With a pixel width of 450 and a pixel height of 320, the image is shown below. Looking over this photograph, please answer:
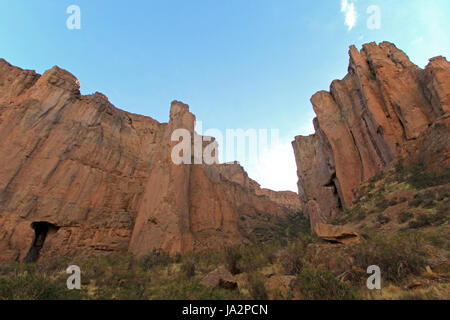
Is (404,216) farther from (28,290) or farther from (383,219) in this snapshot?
(28,290)

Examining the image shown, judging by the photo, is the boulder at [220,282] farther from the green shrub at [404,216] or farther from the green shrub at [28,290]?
the green shrub at [404,216]

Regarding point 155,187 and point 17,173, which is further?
point 155,187

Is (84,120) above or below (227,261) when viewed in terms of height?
above

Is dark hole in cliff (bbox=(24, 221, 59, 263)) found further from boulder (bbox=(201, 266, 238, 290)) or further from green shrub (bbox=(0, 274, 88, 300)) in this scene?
boulder (bbox=(201, 266, 238, 290))

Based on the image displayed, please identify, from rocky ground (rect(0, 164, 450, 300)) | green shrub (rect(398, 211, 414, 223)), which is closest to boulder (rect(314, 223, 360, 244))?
rocky ground (rect(0, 164, 450, 300))

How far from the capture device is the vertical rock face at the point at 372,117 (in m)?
17.6

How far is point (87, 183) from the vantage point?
61.2ft

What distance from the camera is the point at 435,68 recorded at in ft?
58.7

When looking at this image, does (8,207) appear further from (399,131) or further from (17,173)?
(399,131)

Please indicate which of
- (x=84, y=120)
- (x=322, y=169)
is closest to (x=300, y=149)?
(x=322, y=169)

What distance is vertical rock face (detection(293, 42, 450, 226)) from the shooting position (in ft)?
57.7

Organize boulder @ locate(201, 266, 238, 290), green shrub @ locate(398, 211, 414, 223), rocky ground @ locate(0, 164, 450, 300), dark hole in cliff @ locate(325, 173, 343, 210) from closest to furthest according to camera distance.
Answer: rocky ground @ locate(0, 164, 450, 300) → boulder @ locate(201, 266, 238, 290) → green shrub @ locate(398, 211, 414, 223) → dark hole in cliff @ locate(325, 173, 343, 210)

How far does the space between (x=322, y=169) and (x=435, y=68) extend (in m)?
15.5

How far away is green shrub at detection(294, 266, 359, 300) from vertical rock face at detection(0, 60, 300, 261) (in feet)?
38.1
